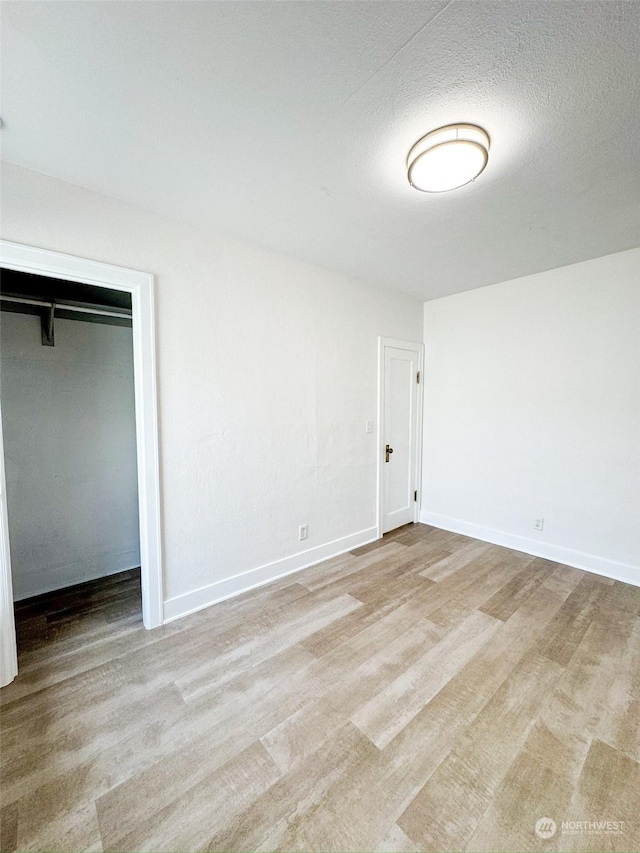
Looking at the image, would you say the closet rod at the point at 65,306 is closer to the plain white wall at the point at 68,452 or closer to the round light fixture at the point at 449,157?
the plain white wall at the point at 68,452

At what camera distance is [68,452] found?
107 inches

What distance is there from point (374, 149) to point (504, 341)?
2463 mm

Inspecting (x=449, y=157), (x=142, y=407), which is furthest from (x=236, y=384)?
(x=449, y=157)

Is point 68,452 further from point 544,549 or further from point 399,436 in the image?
point 544,549

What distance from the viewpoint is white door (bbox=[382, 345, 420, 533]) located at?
3.67 metres

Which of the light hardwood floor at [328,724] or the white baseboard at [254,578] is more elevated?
the white baseboard at [254,578]

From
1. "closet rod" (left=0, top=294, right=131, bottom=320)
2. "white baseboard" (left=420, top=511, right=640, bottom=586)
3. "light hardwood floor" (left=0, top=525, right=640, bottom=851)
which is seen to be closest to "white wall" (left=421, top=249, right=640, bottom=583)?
"white baseboard" (left=420, top=511, right=640, bottom=586)

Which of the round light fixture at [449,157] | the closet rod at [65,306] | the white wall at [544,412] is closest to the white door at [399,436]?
the white wall at [544,412]

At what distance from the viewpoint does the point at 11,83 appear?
125 centimetres

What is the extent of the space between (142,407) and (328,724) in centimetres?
196

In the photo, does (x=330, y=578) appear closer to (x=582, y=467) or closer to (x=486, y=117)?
(x=582, y=467)

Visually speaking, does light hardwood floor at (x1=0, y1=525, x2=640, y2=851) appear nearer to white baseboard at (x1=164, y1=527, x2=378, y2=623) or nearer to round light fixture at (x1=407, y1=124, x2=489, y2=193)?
white baseboard at (x1=164, y1=527, x2=378, y2=623)

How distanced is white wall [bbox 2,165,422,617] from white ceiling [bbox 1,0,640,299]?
0.80 ft

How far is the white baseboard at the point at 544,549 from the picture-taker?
2771mm
